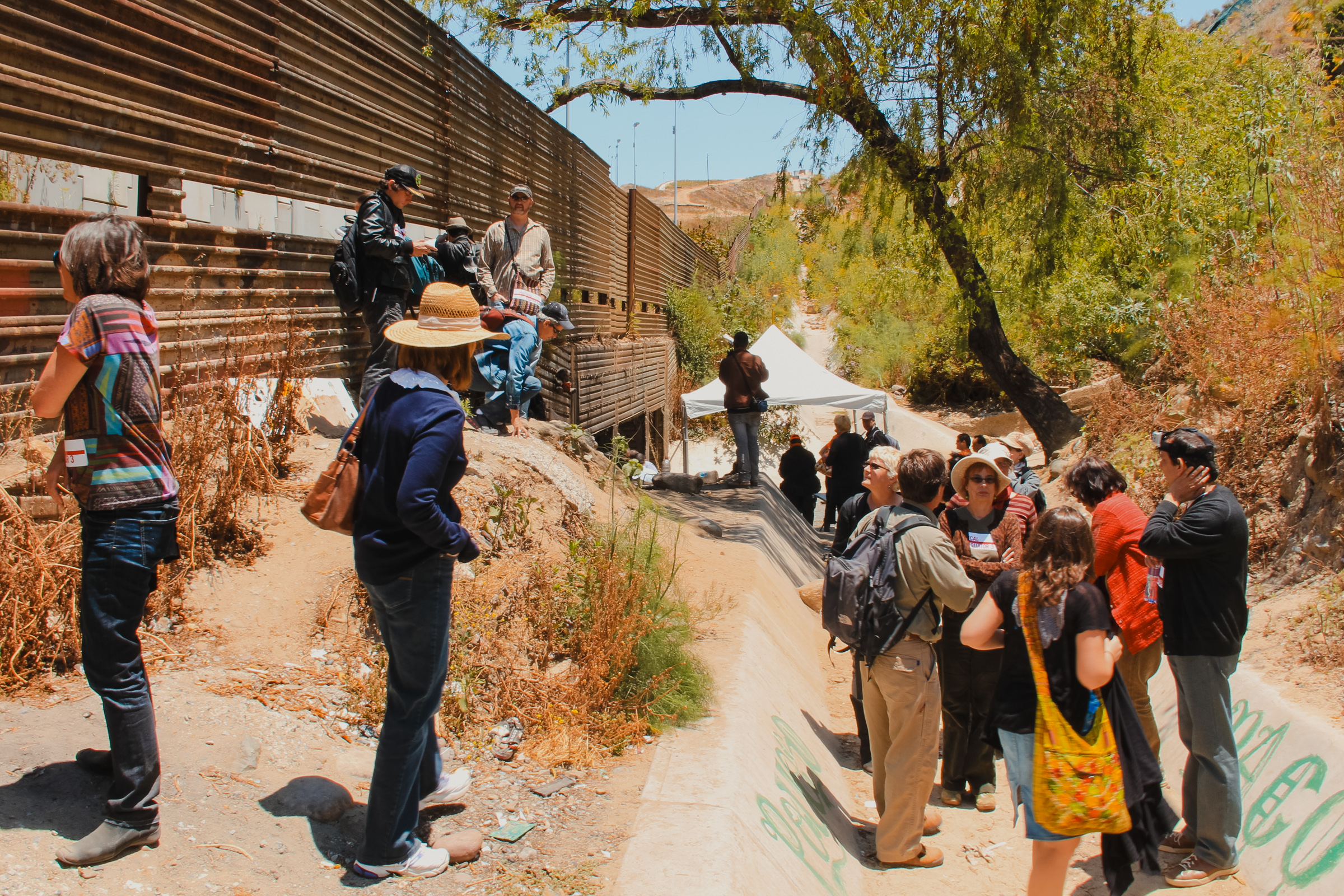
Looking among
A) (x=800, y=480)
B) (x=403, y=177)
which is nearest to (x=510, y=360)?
(x=403, y=177)

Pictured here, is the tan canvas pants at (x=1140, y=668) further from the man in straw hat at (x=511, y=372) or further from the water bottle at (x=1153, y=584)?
the man in straw hat at (x=511, y=372)

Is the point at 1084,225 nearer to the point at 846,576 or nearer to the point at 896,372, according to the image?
the point at 846,576

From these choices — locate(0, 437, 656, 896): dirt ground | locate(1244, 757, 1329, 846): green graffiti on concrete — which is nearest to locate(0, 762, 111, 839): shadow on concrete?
locate(0, 437, 656, 896): dirt ground

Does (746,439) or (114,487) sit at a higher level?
(114,487)

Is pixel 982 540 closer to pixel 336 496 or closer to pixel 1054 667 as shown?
pixel 1054 667

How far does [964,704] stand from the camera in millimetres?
5316

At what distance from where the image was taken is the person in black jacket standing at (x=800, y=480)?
516 inches

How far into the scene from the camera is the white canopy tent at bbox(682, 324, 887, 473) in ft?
43.3

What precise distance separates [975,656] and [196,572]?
4.14 meters

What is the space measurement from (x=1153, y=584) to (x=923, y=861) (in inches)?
69.7

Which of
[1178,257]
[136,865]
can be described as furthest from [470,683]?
[1178,257]

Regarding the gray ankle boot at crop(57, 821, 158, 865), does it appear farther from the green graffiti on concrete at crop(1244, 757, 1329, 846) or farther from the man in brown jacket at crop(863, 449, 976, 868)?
the green graffiti on concrete at crop(1244, 757, 1329, 846)

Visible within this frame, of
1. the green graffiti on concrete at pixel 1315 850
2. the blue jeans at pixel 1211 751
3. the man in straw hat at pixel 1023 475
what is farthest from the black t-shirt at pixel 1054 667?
the man in straw hat at pixel 1023 475

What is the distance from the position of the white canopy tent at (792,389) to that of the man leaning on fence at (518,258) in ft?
17.9
